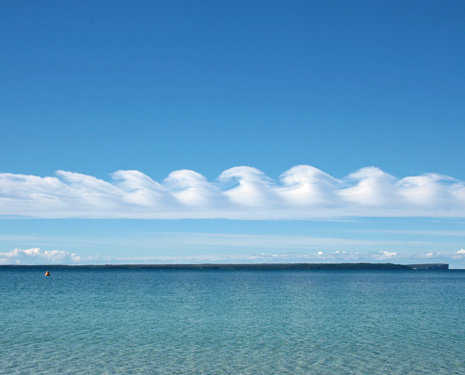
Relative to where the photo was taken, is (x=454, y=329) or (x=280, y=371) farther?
(x=454, y=329)

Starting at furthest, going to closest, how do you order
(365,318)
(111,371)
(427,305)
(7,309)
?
1. (427,305)
2. (7,309)
3. (365,318)
4. (111,371)

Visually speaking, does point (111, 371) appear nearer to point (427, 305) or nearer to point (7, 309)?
point (7, 309)

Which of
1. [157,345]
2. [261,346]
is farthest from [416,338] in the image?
[157,345]

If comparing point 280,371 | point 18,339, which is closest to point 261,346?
point 280,371

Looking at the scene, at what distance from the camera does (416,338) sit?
37.0 m

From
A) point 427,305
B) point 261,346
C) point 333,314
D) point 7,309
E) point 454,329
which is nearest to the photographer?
point 261,346

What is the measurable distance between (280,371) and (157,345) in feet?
33.7

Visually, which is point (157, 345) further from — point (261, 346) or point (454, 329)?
point (454, 329)

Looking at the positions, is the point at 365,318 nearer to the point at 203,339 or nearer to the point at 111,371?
the point at 203,339

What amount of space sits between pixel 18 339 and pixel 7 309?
24472mm

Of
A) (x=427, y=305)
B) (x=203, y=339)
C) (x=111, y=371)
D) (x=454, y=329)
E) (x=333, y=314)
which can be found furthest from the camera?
(x=427, y=305)

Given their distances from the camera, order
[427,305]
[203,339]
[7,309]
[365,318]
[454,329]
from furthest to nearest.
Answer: [427,305] → [7,309] → [365,318] → [454,329] → [203,339]

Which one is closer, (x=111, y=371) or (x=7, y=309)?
(x=111, y=371)

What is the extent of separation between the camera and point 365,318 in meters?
49.1
